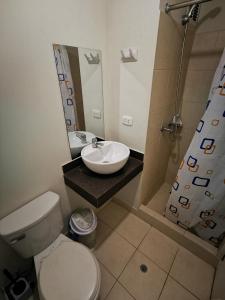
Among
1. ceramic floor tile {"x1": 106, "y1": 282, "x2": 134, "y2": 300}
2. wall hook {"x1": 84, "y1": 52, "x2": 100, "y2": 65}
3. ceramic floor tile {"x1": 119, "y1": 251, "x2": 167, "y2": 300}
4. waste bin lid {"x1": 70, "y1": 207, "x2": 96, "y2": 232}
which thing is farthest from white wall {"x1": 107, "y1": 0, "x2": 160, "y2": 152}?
ceramic floor tile {"x1": 106, "y1": 282, "x2": 134, "y2": 300}

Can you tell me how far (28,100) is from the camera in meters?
0.91

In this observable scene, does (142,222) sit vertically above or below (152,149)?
below

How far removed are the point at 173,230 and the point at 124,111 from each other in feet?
4.20

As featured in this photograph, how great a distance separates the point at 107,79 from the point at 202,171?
1.16 metres

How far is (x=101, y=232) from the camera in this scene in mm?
1649

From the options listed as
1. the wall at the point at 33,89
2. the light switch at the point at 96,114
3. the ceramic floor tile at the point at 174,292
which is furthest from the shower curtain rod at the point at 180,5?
the ceramic floor tile at the point at 174,292

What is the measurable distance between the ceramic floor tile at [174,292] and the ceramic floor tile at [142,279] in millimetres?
37

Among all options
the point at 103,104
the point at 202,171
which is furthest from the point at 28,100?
the point at 202,171

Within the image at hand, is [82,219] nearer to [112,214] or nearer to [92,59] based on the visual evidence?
[112,214]

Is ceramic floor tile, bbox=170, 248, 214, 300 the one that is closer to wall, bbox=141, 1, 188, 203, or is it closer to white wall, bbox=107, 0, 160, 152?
wall, bbox=141, 1, 188, 203

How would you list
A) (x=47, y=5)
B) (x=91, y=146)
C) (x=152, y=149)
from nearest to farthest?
(x=47, y=5), (x=91, y=146), (x=152, y=149)

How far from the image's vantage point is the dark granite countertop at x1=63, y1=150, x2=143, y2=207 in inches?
43.0

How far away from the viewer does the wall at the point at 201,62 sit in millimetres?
1317

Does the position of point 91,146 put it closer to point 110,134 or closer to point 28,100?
point 110,134
